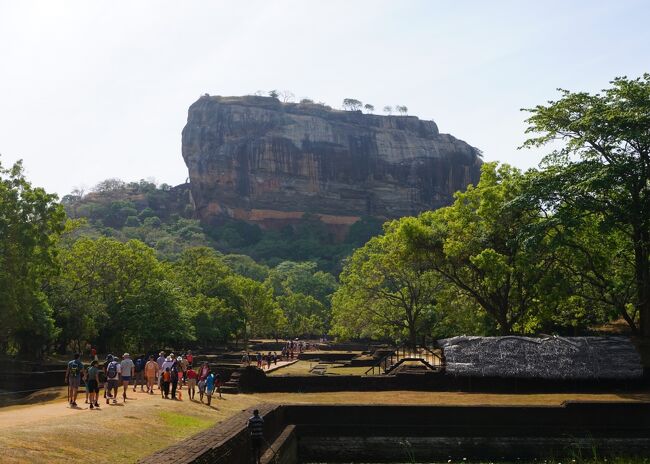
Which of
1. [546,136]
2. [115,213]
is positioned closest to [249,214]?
[115,213]

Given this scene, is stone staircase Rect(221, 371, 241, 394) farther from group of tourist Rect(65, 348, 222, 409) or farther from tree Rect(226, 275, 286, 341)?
tree Rect(226, 275, 286, 341)

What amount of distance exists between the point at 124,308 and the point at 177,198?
112 m

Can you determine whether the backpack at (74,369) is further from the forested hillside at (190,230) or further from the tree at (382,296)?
the forested hillside at (190,230)

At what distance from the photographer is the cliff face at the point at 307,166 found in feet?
420

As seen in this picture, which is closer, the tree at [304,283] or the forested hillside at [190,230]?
the tree at [304,283]

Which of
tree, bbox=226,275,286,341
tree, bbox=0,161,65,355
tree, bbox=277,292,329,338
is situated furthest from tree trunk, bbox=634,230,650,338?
tree, bbox=277,292,329,338

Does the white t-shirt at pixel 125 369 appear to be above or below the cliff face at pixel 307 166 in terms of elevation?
below

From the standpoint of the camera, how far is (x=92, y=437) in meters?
9.87

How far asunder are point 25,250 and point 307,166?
106388 millimetres

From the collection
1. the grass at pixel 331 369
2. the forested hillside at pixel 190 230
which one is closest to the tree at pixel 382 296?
the grass at pixel 331 369

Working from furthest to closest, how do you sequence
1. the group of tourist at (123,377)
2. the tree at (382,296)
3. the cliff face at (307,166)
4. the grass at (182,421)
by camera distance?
the cliff face at (307,166) → the tree at (382,296) → the group of tourist at (123,377) → the grass at (182,421)

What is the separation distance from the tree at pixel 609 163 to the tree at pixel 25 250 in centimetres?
1823

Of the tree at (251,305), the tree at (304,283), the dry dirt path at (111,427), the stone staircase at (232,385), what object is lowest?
the stone staircase at (232,385)

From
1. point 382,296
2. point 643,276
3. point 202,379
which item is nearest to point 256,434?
point 202,379
